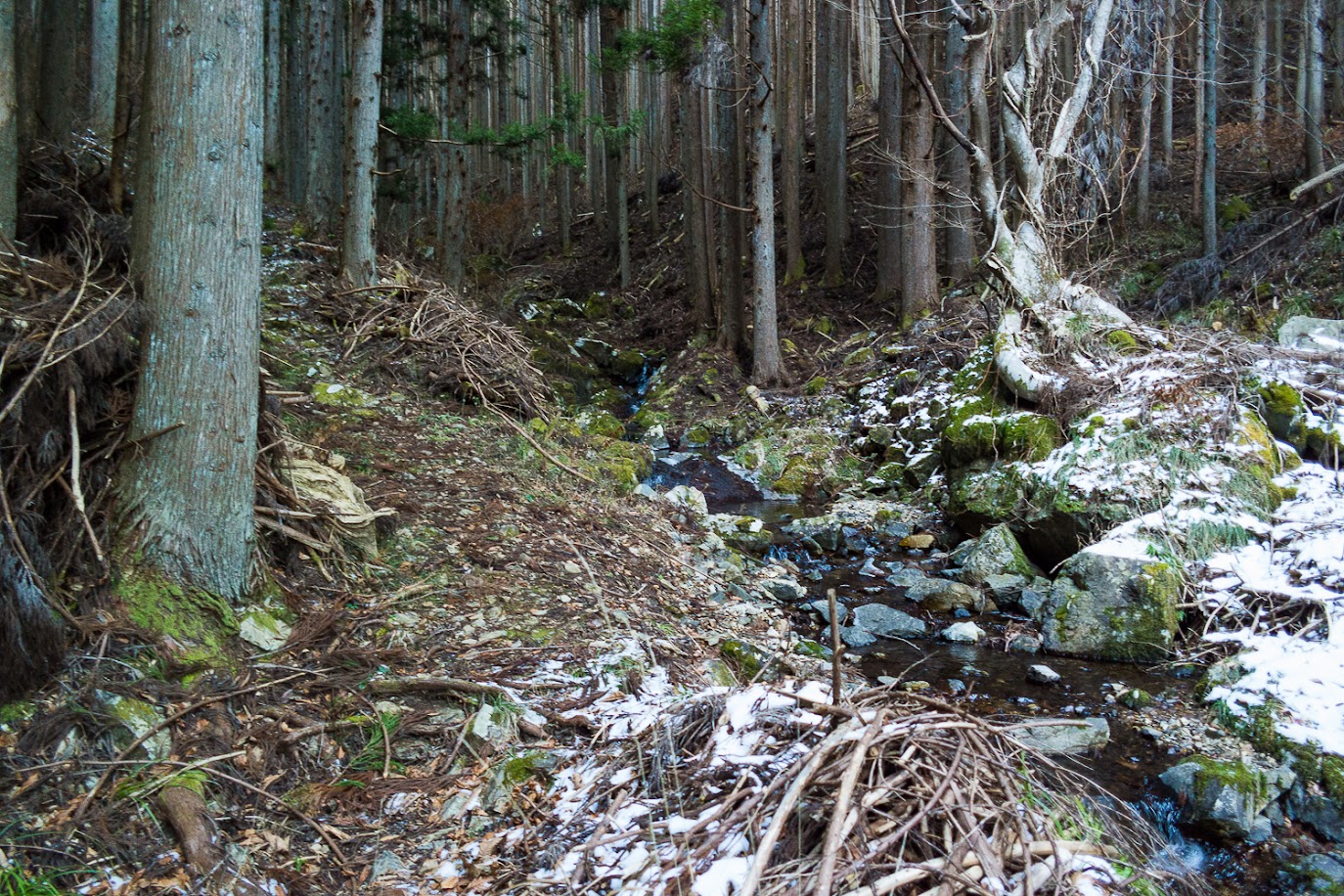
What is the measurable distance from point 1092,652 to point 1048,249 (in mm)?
5284

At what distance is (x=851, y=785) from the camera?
2.35 meters

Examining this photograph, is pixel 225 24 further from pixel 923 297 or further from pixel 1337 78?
pixel 1337 78

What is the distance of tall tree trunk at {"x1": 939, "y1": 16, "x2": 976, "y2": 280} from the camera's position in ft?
42.4

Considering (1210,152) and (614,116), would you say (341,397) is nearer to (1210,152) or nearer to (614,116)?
(614,116)

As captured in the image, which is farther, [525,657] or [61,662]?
[525,657]

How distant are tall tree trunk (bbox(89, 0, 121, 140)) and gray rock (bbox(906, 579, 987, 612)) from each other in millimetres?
9988

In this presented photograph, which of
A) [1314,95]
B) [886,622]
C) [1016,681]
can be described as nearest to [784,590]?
[886,622]

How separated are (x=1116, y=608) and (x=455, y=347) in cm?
651

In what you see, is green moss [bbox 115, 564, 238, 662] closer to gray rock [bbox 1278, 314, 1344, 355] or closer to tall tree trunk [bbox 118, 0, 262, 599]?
tall tree trunk [bbox 118, 0, 262, 599]

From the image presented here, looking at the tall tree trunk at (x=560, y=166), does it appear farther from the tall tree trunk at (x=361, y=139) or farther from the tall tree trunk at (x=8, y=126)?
the tall tree trunk at (x=8, y=126)

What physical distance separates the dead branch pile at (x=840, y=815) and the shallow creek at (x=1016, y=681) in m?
0.75

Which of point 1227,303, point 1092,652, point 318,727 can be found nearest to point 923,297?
point 1227,303

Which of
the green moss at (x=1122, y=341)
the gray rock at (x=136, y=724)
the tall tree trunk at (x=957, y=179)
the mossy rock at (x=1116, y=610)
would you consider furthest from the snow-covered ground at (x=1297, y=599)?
the tall tree trunk at (x=957, y=179)

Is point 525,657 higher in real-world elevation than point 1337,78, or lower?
lower
